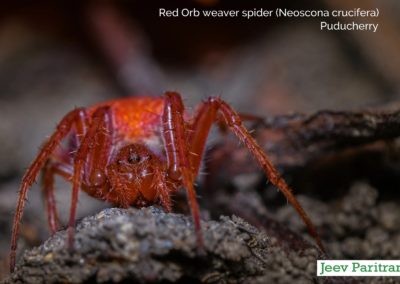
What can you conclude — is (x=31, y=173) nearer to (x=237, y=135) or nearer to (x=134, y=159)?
(x=134, y=159)

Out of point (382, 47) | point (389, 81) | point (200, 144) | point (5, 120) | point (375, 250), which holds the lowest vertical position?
point (375, 250)

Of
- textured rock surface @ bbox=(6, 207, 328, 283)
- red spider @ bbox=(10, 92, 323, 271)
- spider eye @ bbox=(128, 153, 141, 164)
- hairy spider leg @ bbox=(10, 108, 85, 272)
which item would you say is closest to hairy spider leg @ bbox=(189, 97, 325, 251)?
red spider @ bbox=(10, 92, 323, 271)

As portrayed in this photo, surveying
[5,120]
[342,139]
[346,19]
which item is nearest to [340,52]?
[346,19]

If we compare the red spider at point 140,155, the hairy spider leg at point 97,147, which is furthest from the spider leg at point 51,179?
the hairy spider leg at point 97,147

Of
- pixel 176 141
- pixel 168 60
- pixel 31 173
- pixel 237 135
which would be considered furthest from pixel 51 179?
pixel 168 60

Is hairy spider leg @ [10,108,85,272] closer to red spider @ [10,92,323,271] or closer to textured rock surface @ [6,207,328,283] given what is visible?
red spider @ [10,92,323,271]

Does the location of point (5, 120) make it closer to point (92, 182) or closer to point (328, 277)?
point (92, 182)

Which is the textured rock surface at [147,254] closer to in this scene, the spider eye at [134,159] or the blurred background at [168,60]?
the spider eye at [134,159]

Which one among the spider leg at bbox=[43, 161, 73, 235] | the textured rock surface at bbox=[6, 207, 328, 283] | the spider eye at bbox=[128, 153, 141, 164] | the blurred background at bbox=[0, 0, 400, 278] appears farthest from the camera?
the blurred background at bbox=[0, 0, 400, 278]
